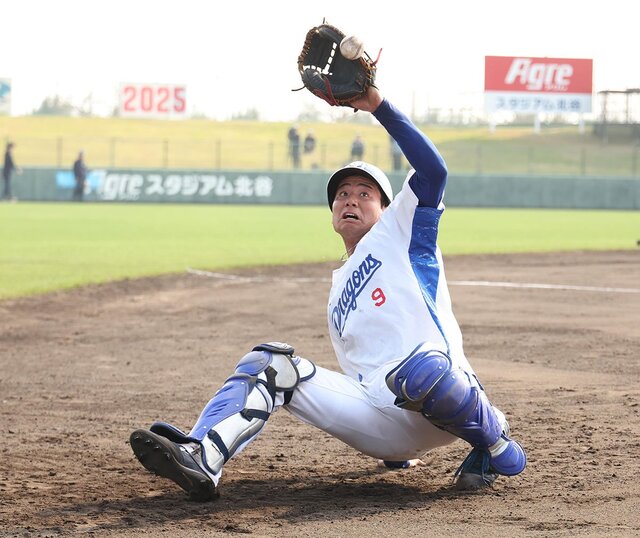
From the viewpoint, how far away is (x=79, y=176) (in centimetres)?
4038

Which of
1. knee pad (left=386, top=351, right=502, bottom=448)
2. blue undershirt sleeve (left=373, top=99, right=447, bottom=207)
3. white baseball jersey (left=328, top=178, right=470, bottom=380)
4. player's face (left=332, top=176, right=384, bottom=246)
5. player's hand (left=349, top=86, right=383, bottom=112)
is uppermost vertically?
player's hand (left=349, top=86, right=383, bottom=112)

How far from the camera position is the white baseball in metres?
4.32

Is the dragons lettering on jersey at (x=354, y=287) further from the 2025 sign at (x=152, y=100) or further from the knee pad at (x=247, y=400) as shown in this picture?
the 2025 sign at (x=152, y=100)

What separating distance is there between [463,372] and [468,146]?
5373 cm

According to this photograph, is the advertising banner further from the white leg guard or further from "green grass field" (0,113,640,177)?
the white leg guard

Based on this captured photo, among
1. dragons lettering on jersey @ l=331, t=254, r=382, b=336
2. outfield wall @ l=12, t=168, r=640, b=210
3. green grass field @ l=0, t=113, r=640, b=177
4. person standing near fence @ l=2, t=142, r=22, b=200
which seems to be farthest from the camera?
green grass field @ l=0, t=113, r=640, b=177

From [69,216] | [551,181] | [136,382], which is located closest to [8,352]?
[136,382]

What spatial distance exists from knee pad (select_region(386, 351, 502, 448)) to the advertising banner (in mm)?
54217

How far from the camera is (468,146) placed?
57094 millimetres

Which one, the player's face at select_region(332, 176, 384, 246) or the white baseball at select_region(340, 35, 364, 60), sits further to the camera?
the player's face at select_region(332, 176, 384, 246)

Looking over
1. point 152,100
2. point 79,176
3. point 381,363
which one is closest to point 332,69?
point 381,363

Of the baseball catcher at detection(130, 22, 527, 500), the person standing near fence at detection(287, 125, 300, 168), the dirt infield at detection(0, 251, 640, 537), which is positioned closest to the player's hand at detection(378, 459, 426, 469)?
the dirt infield at detection(0, 251, 640, 537)

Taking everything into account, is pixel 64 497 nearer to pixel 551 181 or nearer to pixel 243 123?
pixel 551 181

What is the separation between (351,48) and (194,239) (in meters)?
17.2
